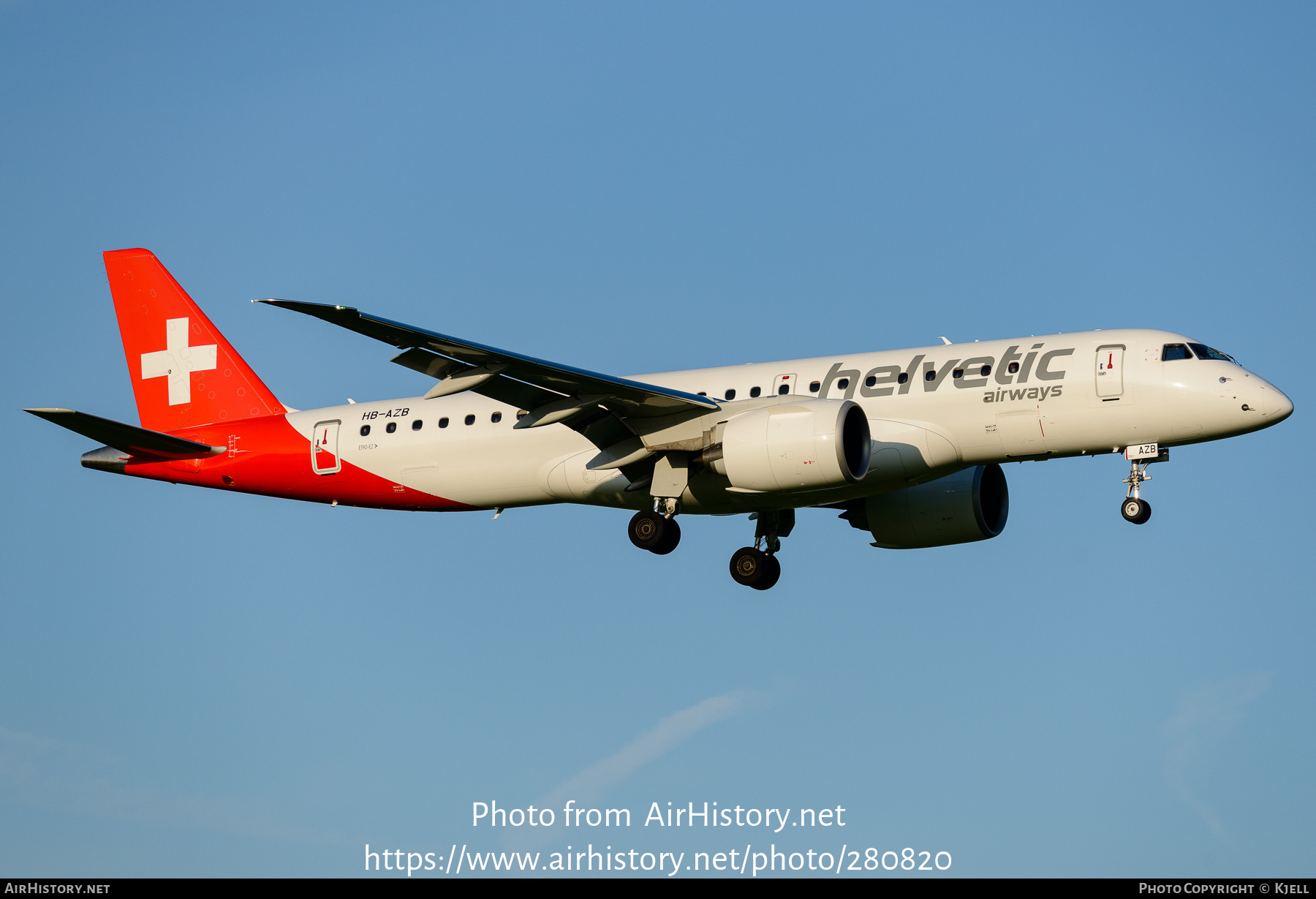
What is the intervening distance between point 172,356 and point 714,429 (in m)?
15.7

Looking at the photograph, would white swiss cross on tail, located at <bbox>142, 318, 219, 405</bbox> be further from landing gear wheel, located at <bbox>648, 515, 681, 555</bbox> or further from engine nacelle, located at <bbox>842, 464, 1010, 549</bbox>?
engine nacelle, located at <bbox>842, 464, 1010, 549</bbox>

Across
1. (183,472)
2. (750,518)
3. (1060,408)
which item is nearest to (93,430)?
(183,472)

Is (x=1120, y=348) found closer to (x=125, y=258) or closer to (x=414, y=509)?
(x=414, y=509)

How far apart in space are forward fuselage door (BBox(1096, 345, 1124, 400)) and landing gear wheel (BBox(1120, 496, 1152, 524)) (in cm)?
226

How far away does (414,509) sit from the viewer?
35.4 meters

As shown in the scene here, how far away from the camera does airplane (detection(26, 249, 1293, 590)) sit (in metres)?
29.7

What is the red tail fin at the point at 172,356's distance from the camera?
37750mm

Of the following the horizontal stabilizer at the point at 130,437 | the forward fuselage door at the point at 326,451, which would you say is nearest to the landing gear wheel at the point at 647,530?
the forward fuselage door at the point at 326,451

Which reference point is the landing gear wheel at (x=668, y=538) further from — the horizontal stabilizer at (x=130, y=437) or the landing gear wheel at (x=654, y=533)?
the horizontal stabilizer at (x=130, y=437)

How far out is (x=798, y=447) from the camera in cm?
2956

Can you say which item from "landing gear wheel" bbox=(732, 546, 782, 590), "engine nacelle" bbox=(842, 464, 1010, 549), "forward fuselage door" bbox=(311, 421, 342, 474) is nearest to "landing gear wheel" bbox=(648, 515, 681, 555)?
"landing gear wheel" bbox=(732, 546, 782, 590)

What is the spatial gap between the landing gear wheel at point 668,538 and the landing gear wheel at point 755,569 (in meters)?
2.42

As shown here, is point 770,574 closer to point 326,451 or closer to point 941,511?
point 941,511

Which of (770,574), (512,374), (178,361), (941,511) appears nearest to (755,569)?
(770,574)
